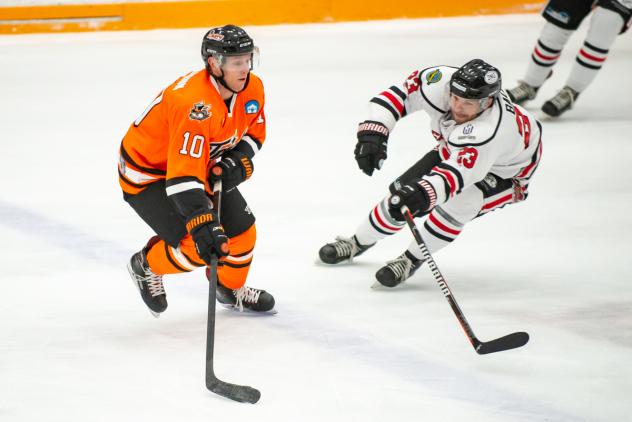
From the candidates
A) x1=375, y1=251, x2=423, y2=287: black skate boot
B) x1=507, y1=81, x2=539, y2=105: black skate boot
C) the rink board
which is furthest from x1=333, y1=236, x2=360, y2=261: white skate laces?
the rink board

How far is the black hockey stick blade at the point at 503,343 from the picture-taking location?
273 cm

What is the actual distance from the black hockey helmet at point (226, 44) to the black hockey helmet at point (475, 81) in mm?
707

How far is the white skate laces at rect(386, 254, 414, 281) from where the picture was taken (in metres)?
3.32

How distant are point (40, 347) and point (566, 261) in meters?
2.05

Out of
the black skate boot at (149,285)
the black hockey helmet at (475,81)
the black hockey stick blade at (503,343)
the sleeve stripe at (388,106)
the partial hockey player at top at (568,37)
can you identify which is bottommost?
the partial hockey player at top at (568,37)

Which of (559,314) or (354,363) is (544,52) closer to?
(559,314)

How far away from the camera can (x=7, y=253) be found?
12.1 feet

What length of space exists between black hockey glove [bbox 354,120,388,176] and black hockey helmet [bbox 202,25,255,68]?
2.11 ft

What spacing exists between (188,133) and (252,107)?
1.12 ft

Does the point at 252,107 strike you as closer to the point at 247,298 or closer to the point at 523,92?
the point at 247,298

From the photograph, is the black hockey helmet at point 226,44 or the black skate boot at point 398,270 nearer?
the black hockey helmet at point 226,44

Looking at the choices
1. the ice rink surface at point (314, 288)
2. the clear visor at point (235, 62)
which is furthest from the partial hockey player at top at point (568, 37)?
the clear visor at point (235, 62)

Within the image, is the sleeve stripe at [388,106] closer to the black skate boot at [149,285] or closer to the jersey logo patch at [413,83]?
the jersey logo patch at [413,83]

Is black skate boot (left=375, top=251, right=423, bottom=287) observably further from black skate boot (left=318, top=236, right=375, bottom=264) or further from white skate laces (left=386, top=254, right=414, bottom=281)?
black skate boot (left=318, top=236, right=375, bottom=264)
